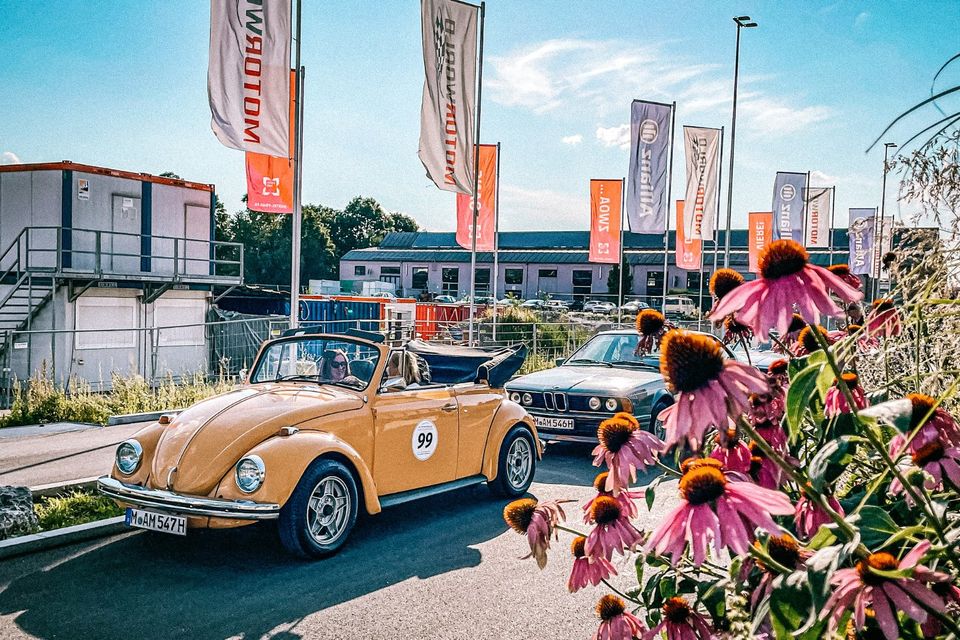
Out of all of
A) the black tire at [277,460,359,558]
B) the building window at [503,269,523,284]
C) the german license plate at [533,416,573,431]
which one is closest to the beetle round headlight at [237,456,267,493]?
the black tire at [277,460,359,558]

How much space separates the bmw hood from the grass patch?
18.6ft

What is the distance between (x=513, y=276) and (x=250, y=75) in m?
62.2

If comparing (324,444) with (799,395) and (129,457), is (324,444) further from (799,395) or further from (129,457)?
(799,395)

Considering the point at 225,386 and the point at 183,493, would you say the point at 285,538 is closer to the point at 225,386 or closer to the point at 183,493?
the point at 183,493

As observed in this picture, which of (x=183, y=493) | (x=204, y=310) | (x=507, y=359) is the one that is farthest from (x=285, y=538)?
(x=204, y=310)

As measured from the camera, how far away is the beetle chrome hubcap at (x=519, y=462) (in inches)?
355

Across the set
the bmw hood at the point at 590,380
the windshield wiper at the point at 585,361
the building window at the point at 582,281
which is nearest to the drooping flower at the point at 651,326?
the bmw hood at the point at 590,380

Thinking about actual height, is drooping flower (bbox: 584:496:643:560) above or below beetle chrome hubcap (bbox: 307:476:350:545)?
above

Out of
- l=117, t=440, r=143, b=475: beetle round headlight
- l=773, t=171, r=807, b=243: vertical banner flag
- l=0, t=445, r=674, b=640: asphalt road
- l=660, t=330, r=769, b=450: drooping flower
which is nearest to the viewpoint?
l=660, t=330, r=769, b=450: drooping flower

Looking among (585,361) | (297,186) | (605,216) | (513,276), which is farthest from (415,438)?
(513,276)

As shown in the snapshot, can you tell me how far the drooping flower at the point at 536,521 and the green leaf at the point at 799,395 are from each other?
993mm

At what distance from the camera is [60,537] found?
6.72 metres

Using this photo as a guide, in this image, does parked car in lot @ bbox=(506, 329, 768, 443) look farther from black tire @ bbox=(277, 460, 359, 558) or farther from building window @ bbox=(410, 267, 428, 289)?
building window @ bbox=(410, 267, 428, 289)

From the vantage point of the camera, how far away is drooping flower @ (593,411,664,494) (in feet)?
7.25
